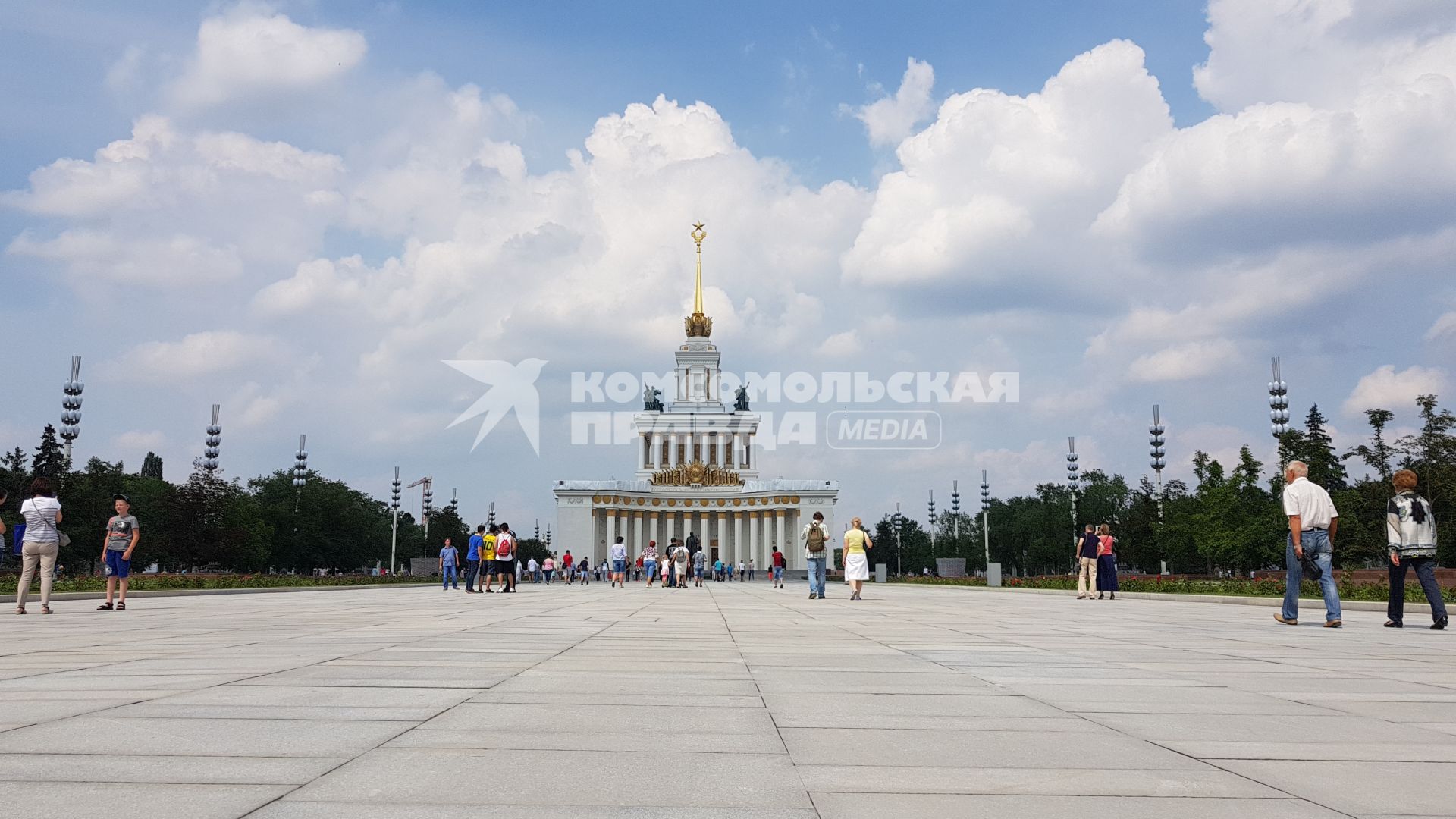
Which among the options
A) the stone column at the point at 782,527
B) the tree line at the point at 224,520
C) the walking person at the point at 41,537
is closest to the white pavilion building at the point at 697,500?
the stone column at the point at 782,527

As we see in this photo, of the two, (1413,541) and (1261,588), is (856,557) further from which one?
(1413,541)

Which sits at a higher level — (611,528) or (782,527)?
(782,527)

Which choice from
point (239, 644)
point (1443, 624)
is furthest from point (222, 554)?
point (1443, 624)

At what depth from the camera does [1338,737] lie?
4875 millimetres

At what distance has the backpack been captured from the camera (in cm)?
2514

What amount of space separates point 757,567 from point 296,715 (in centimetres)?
10877

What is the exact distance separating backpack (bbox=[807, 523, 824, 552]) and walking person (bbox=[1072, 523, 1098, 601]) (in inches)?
255

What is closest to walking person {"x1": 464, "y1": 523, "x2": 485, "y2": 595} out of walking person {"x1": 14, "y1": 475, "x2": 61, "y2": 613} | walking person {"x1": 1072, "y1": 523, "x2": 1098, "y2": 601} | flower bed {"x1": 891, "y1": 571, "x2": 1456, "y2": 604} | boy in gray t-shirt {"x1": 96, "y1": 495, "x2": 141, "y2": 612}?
boy in gray t-shirt {"x1": 96, "y1": 495, "x2": 141, "y2": 612}

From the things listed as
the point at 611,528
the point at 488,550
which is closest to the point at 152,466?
the point at 611,528

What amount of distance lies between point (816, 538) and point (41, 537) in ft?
51.3

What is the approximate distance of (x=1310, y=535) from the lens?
45.2ft

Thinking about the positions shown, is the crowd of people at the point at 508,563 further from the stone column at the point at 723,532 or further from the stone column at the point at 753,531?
the stone column at the point at 723,532

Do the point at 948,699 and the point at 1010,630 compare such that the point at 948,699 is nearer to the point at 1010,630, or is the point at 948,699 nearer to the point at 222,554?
the point at 1010,630

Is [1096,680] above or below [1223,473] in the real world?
below
